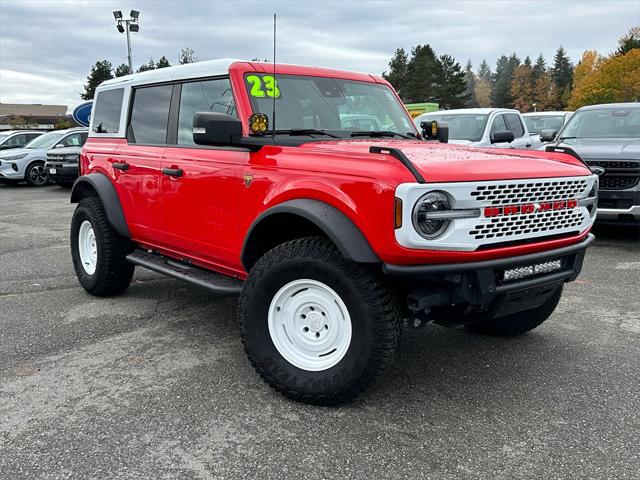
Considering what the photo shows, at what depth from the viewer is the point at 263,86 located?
4.04 metres

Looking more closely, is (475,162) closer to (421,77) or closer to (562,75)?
(421,77)

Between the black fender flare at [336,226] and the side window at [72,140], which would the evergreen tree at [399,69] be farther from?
the black fender flare at [336,226]

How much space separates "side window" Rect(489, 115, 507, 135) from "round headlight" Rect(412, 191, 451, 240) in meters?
7.80

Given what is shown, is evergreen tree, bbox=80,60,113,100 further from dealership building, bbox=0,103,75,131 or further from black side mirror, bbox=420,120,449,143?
black side mirror, bbox=420,120,449,143

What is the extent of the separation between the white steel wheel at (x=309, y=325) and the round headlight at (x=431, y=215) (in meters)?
0.60

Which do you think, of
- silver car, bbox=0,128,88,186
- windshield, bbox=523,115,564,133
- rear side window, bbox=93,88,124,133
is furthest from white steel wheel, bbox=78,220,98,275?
windshield, bbox=523,115,564,133

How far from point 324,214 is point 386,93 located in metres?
2.12

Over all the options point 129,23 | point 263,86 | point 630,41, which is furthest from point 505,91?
point 263,86

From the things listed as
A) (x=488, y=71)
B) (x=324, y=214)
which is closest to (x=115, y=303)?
(x=324, y=214)

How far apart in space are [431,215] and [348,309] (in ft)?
2.16

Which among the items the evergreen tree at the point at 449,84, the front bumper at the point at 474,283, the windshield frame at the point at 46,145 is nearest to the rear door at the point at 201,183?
the front bumper at the point at 474,283

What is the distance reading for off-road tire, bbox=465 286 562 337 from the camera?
4102 mm

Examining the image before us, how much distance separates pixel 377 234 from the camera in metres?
2.86

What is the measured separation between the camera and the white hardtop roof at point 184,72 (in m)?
4.13
